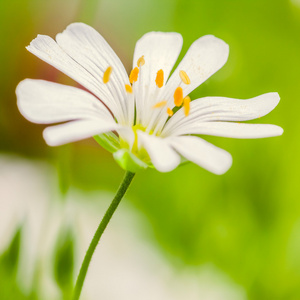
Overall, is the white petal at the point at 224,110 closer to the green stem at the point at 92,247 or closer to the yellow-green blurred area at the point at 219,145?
the green stem at the point at 92,247

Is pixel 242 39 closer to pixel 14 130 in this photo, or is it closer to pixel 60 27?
pixel 60 27

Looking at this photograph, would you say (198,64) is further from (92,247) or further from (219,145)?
(219,145)

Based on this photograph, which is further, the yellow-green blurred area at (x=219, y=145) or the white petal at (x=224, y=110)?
the yellow-green blurred area at (x=219, y=145)

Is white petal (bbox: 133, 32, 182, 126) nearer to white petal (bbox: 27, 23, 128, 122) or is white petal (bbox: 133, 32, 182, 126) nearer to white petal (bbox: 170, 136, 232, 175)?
white petal (bbox: 27, 23, 128, 122)

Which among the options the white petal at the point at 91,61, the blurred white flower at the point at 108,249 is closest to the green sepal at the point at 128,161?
the white petal at the point at 91,61

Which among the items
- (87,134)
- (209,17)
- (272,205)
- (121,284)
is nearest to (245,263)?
(272,205)

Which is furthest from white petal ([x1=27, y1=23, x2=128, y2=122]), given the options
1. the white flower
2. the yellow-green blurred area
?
the yellow-green blurred area

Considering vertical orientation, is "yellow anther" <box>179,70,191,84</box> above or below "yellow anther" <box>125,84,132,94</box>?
above
